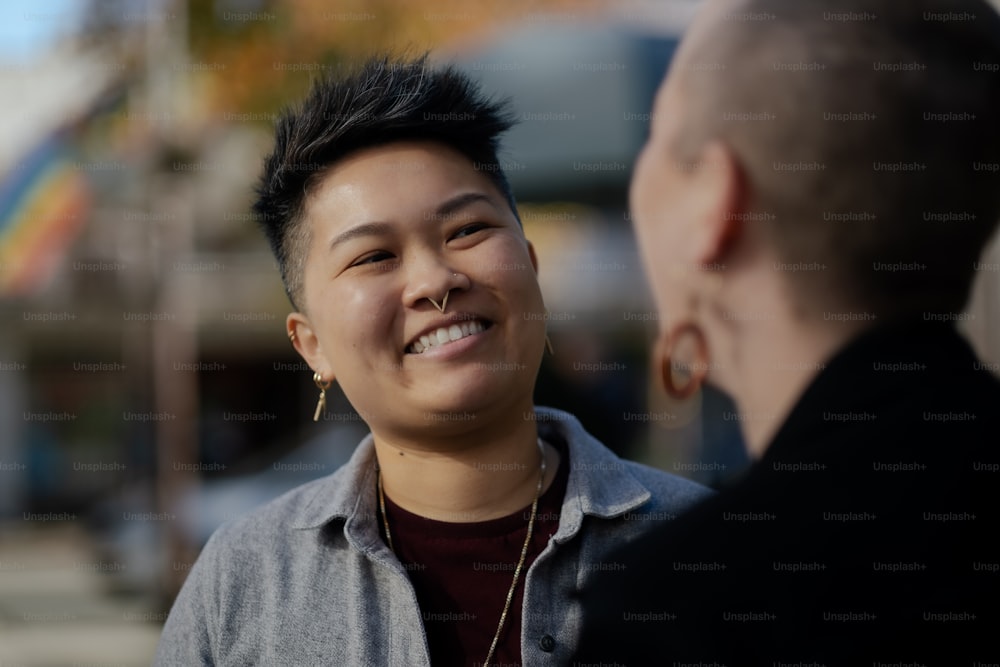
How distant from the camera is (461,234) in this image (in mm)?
1556

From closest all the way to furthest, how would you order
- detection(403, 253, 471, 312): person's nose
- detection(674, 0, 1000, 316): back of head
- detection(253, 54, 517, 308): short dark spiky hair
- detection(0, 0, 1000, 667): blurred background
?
detection(674, 0, 1000, 316): back of head → detection(403, 253, 471, 312): person's nose → detection(253, 54, 517, 308): short dark spiky hair → detection(0, 0, 1000, 667): blurred background

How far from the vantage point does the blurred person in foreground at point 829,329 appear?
89 cm

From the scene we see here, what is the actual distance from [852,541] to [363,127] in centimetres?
99

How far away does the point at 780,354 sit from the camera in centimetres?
93

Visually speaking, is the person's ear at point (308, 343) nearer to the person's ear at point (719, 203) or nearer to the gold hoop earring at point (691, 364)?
the gold hoop earring at point (691, 364)

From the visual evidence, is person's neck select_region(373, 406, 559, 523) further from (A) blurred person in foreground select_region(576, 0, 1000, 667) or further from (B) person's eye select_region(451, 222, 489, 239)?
(A) blurred person in foreground select_region(576, 0, 1000, 667)

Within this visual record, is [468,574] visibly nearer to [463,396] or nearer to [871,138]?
[463,396]

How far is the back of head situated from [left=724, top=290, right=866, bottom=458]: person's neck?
0.03 meters

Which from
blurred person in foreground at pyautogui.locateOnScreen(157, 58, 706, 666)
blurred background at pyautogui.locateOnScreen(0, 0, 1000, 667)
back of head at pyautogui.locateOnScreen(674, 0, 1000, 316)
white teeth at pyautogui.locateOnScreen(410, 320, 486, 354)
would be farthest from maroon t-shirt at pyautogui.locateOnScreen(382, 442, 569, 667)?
blurred background at pyautogui.locateOnScreen(0, 0, 1000, 667)

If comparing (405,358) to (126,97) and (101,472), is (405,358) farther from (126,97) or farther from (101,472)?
(101,472)

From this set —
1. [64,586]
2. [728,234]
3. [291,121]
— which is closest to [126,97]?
[64,586]

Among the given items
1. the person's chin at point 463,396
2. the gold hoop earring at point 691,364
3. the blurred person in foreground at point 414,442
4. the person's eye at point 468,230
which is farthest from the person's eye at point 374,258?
the gold hoop earring at point 691,364

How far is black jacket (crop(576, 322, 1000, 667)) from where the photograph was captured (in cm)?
93

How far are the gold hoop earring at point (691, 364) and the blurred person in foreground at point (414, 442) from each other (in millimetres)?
474
